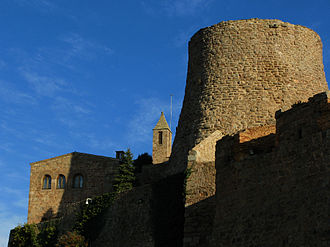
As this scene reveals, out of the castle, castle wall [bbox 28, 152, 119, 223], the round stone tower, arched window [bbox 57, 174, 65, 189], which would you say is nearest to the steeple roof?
castle wall [bbox 28, 152, 119, 223]

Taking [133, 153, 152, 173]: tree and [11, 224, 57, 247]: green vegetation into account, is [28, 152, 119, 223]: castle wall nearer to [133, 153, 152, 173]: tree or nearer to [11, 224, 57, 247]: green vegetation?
[11, 224, 57, 247]: green vegetation

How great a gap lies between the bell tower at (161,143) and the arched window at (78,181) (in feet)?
48.9

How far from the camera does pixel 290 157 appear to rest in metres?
12.9

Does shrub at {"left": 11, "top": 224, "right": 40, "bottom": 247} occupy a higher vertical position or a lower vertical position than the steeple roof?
lower

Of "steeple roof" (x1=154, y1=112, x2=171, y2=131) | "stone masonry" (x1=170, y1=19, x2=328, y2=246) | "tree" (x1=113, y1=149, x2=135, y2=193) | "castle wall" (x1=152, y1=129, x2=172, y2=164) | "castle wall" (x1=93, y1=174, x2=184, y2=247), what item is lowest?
"castle wall" (x1=93, y1=174, x2=184, y2=247)

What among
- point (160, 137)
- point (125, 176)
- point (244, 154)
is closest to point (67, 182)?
point (125, 176)

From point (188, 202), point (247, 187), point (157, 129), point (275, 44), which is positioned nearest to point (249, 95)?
point (275, 44)

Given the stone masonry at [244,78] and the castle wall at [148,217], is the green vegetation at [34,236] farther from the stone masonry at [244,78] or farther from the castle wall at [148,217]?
the stone masonry at [244,78]

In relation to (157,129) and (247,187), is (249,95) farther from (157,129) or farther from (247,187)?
(157,129)

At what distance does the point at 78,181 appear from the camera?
123 feet

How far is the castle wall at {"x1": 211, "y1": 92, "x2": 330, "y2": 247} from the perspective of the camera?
11.7 metres

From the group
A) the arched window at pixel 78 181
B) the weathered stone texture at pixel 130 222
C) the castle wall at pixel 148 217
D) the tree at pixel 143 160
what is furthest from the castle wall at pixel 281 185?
the tree at pixel 143 160

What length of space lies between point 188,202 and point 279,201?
6.73 meters

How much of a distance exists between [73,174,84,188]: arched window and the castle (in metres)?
6.50
